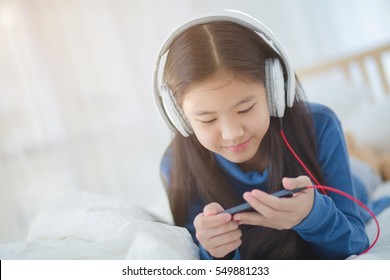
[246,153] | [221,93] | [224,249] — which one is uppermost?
[221,93]

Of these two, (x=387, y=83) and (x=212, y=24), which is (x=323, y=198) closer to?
(x=212, y=24)

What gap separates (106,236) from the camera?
2.50ft

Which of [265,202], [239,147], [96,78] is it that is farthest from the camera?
[96,78]

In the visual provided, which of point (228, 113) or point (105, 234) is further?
point (105, 234)

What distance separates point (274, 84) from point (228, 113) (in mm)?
83

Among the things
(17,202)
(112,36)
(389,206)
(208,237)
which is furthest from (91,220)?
(112,36)

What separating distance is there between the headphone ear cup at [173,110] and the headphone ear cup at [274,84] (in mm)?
132

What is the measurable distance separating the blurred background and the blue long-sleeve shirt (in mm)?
1140

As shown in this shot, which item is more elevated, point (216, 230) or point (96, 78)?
point (96, 78)

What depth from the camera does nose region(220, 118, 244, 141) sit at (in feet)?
2.14

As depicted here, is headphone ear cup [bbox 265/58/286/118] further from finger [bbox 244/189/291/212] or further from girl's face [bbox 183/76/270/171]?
finger [bbox 244/189/291/212]

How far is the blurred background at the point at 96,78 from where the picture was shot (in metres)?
1.92

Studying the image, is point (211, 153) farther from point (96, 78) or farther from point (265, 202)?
point (96, 78)

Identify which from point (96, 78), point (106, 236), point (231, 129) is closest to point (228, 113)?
point (231, 129)
